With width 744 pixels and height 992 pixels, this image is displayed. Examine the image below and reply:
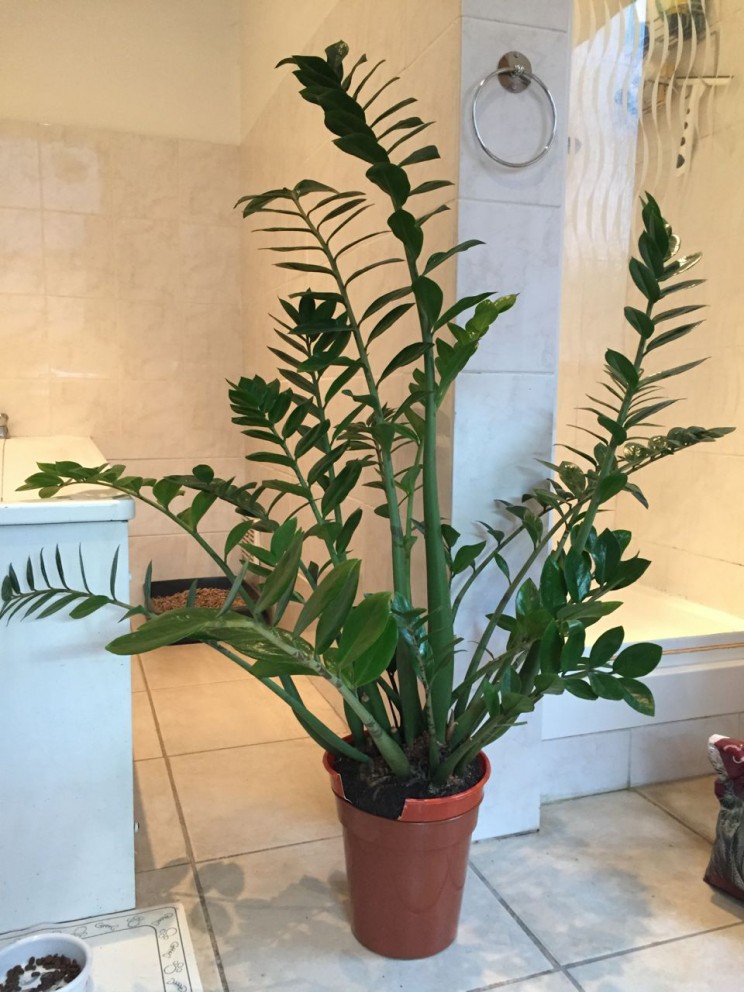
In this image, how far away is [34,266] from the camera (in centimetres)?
266

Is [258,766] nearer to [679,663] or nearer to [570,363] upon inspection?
[679,663]

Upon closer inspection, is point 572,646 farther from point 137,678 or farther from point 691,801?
point 137,678

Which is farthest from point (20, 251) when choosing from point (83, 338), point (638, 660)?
point (638, 660)

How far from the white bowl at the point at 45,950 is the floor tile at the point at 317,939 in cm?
21

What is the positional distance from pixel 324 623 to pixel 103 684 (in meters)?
0.61

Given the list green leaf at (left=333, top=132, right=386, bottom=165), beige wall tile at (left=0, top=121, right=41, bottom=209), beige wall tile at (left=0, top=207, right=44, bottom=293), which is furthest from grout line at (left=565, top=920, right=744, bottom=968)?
beige wall tile at (left=0, top=121, right=41, bottom=209)

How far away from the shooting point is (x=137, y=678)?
233cm

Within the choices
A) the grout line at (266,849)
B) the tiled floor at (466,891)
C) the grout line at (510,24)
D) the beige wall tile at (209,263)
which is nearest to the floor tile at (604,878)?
the tiled floor at (466,891)

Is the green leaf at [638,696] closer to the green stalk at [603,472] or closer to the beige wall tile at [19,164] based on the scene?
the green stalk at [603,472]

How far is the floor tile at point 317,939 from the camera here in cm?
115

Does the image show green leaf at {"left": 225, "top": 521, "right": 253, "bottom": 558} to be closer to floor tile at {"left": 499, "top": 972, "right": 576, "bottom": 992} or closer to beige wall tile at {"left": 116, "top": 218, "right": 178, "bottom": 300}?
floor tile at {"left": 499, "top": 972, "right": 576, "bottom": 992}

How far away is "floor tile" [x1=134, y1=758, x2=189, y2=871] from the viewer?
1.44m

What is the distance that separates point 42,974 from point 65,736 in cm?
32

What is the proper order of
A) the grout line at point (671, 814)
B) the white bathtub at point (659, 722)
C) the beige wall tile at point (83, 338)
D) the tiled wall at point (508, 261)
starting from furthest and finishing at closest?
the beige wall tile at point (83, 338) → the white bathtub at point (659, 722) → the grout line at point (671, 814) → the tiled wall at point (508, 261)
